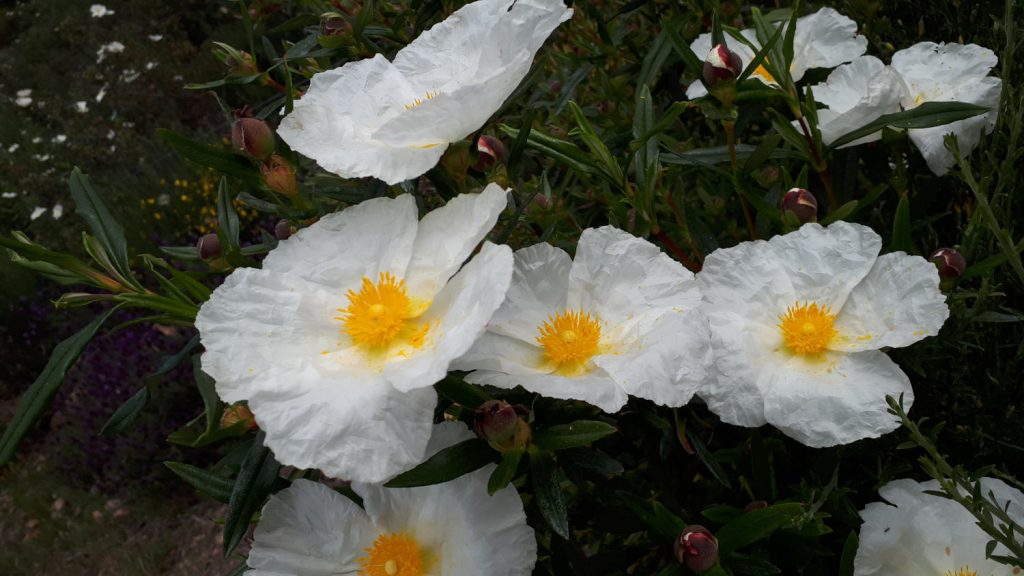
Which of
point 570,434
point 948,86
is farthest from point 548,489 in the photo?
point 948,86

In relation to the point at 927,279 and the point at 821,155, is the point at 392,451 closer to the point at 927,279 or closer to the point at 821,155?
the point at 927,279

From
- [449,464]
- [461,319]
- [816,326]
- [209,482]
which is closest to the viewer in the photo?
[461,319]

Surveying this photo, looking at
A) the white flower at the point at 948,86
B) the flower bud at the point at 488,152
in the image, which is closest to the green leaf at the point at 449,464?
the flower bud at the point at 488,152

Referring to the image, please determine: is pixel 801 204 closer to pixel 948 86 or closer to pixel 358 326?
pixel 948 86

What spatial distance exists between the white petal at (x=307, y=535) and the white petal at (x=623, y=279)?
13.9 inches

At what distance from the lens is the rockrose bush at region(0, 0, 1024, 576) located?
0.82 m

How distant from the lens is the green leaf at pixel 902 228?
102cm

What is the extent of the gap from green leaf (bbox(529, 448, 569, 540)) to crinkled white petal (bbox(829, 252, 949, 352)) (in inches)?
14.3

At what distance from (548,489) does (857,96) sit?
0.76m

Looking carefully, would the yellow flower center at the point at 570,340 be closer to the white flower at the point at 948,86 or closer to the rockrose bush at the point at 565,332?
the rockrose bush at the point at 565,332

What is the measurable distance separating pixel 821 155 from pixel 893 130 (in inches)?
4.6

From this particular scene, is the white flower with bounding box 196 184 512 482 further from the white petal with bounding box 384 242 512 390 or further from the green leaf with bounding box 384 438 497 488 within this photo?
the green leaf with bounding box 384 438 497 488

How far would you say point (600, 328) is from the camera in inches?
36.8

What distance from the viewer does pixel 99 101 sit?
5.56 metres
